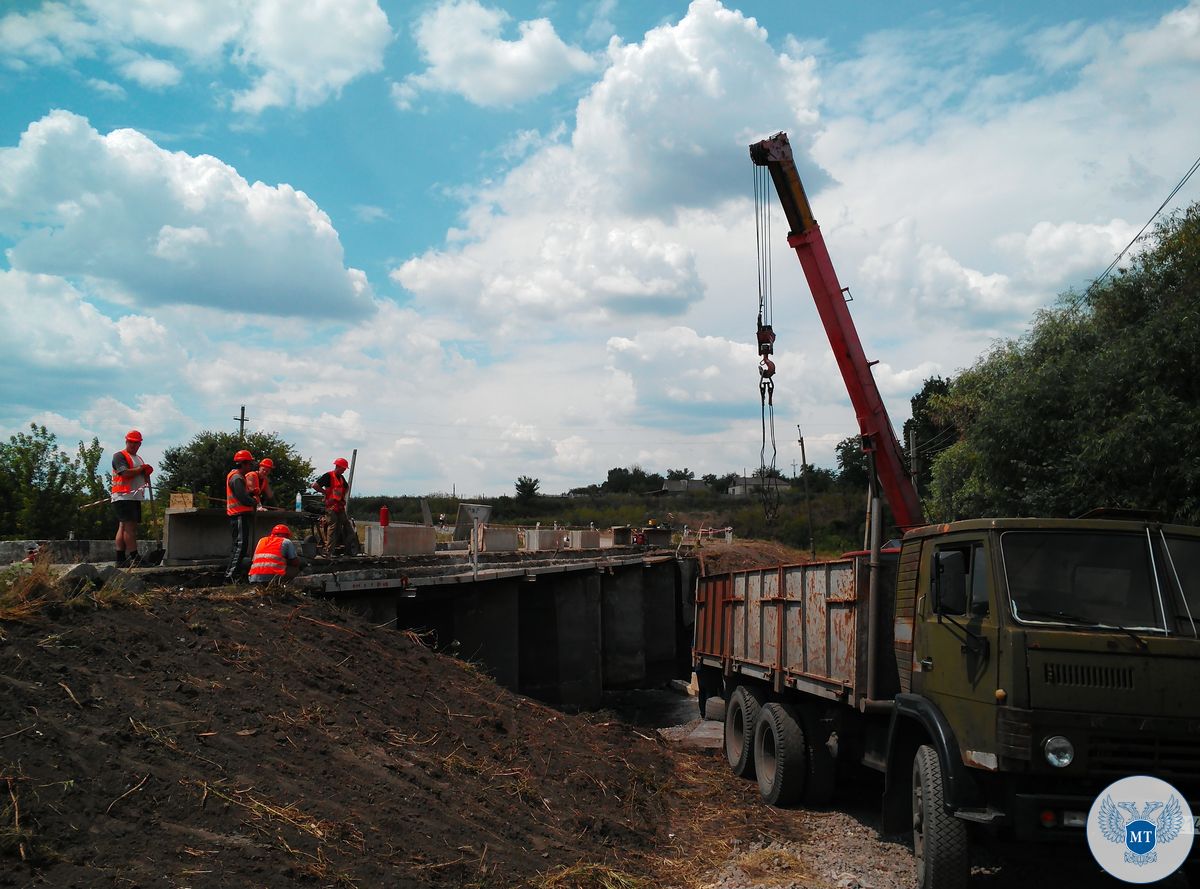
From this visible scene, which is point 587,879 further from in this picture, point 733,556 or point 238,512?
point 733,556

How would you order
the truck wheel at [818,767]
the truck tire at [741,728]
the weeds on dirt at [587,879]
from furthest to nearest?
the truck tire at [741,728], the truck wheel at [818,767], the weeds on dirt at [587,879]

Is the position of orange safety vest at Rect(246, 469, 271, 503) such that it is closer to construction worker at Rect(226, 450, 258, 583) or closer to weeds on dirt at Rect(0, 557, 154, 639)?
construction worker at Rect(226, 450, 258, 583)

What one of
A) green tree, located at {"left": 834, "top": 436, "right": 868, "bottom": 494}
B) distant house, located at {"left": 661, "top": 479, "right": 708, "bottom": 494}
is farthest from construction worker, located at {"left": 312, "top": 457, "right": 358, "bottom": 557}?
distant house, located at {"left": 661, "top": 479, "right": 708, "bottom": 494}

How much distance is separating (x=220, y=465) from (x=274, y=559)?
33.4 metres

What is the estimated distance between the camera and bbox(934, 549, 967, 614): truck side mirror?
632 cm

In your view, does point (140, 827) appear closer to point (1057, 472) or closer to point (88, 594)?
point (88, 594)

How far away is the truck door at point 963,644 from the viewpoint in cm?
582

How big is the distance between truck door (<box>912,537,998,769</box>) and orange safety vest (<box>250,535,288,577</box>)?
732cm

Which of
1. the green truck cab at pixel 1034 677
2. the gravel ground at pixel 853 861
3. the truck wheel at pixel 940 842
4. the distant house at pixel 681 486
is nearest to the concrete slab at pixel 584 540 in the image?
the gravel ground at pixel 853 861

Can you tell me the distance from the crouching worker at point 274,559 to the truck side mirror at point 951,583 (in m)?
7.58

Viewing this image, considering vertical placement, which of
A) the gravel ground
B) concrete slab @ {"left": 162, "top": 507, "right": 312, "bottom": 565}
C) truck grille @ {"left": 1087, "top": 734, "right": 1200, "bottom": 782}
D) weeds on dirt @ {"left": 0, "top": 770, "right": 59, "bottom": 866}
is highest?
concrete slab @ {"left": 162, "top": 507, "right": 312, "bottom": 565}

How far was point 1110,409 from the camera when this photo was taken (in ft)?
45.3

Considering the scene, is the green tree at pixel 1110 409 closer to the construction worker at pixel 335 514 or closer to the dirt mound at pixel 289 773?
the dirt mound at pixel 289 773

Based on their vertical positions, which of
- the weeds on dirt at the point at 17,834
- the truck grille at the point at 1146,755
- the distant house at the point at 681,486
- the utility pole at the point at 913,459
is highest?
the distant house at the point at 681,486
